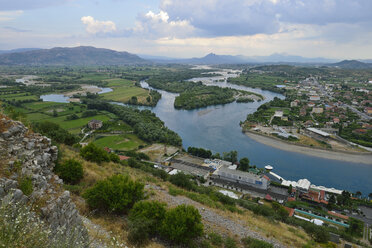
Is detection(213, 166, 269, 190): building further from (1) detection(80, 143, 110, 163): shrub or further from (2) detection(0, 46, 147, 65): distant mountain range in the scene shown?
(2) detection(0, 46, 147, 65): distant mountain range

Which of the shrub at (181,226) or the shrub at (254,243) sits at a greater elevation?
the shrub at (181,226)

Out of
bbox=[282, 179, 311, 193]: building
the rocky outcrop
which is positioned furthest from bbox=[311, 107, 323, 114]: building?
the rocky outcrop

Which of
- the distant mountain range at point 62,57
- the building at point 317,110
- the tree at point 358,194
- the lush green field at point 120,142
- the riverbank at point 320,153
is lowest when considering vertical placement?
the tree at point 358,194

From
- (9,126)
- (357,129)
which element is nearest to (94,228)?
(9,126)

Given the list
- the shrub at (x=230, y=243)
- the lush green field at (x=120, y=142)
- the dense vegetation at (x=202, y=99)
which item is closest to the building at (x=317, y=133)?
the dense vegetation at (x=202, y=99)

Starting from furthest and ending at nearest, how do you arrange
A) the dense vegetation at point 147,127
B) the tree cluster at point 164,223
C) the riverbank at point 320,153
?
1. the dense vegetation at point 147,127
2. the riverbank at point 320,153
3. the tree cluster at point 164,223

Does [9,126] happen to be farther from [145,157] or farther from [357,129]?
[357,129]

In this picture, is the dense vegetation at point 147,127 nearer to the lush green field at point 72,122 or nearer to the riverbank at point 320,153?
the lush green field at point 72,122
